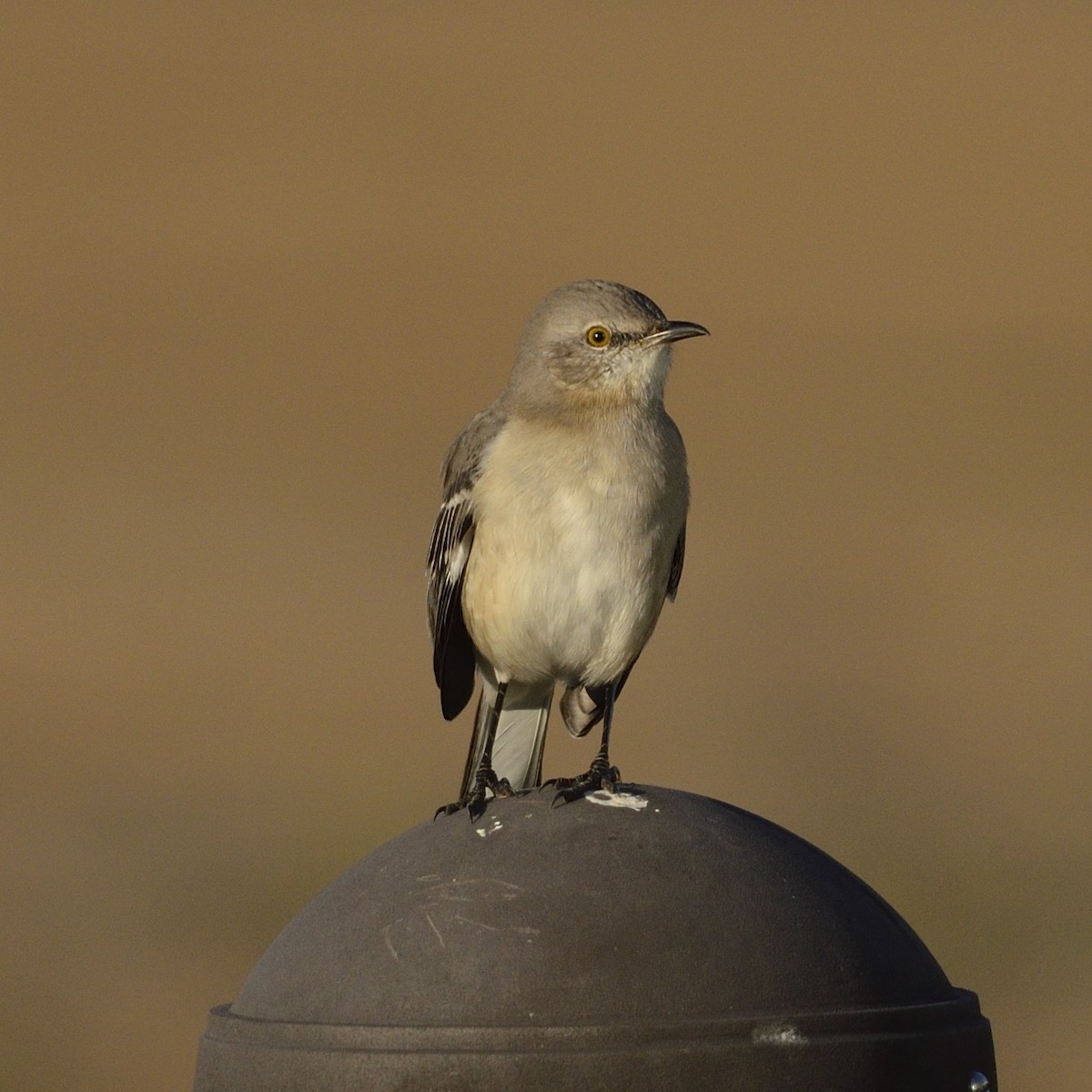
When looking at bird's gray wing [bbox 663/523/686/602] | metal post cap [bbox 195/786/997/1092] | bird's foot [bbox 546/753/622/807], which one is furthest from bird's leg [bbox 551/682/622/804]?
metal post cap [bbox 195/786/997/1092]

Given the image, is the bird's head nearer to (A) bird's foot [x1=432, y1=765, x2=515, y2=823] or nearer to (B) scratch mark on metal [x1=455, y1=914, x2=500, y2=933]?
(A) bird's foot [x1=432, y1=765, x2=515, y2=823]

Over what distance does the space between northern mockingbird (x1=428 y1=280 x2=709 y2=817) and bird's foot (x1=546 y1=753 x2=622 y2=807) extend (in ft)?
0.30

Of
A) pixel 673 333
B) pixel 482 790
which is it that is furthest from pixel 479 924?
pixel 673 333

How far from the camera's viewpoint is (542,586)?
6.48m

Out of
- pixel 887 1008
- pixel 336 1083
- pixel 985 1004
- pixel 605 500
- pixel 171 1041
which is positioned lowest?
pixel 171 1041

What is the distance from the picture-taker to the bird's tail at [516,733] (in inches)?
270

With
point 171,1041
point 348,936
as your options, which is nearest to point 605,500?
point 348,936

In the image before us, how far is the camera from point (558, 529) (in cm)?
646

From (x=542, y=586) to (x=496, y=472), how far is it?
1.41ft

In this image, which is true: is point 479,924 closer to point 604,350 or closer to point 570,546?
point 570,546

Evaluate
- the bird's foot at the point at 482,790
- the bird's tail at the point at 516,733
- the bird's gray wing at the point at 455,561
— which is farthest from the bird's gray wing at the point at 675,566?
the bird's foot at the point at 482,790

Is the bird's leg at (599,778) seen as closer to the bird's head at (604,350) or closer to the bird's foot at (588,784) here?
the bird's foot at (588,784)

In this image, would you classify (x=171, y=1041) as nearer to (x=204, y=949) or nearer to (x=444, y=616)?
(x=204, y=949)

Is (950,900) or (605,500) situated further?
(950,900)
